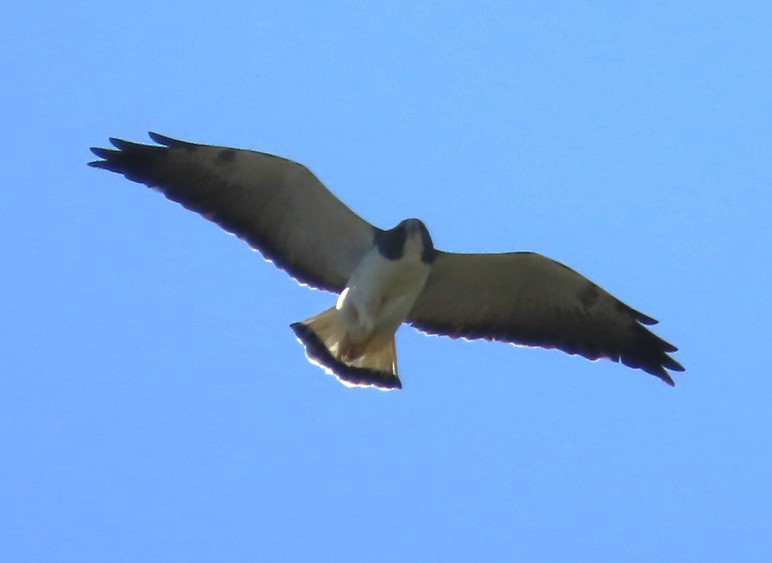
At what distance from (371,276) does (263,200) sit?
104cm

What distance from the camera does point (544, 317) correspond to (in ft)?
40.3

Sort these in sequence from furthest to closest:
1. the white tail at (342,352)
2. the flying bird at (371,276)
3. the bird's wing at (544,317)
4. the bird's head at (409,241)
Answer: the bird's wing at (544,317), the white tail at (342,352), the flying bird at (371,276), the bird's head at (409,241)

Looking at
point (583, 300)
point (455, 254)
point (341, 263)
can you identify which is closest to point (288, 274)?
point (341, 263)

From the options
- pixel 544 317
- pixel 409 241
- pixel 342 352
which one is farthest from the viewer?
pixel 544 317

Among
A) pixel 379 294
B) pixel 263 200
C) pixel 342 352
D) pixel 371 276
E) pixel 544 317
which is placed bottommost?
pixel 342 352

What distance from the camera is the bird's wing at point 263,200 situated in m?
11.7

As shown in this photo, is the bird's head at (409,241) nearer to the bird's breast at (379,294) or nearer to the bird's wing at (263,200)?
the bird's breast at (379,294)

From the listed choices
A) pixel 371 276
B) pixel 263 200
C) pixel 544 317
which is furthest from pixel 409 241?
pixel 544 317

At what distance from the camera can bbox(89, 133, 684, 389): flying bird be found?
11672mm

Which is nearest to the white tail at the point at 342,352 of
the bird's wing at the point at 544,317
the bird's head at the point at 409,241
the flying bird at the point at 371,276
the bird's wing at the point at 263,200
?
the flying bird at the point at 371,276

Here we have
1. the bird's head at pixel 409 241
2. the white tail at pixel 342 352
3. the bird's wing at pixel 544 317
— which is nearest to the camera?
the bird's head at pixel 409 241

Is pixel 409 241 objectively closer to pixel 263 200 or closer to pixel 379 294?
pixel 379 294

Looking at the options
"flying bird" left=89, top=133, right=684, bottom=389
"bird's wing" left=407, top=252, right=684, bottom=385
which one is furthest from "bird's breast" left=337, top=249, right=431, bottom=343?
"bird's wing" left=407, top=252, right=684, bottom=385

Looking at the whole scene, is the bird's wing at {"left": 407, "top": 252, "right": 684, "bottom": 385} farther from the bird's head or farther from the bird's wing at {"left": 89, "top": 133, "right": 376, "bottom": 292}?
the bird's wing at {"left": 89, "top": 133, "right": 376, "bottom": 292}
